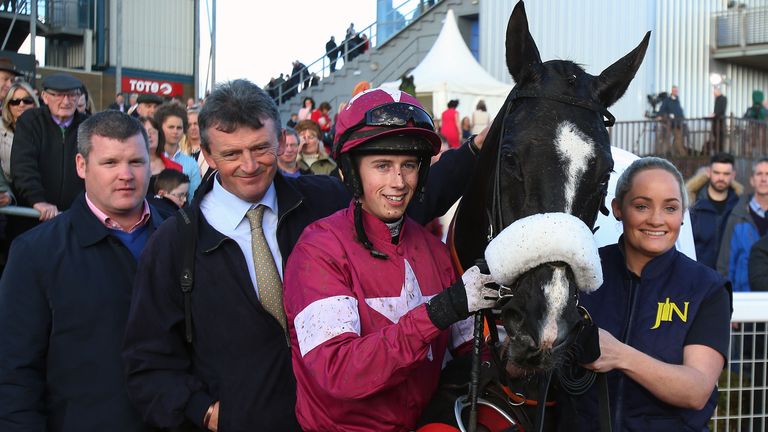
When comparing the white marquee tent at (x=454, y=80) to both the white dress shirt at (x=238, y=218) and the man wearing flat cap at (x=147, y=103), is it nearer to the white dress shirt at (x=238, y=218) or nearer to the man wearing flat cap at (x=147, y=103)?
the man wearing flat cap at (x=147, y=103)

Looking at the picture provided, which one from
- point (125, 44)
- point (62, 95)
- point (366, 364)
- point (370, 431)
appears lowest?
point (370, 431)

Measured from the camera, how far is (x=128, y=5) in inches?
934

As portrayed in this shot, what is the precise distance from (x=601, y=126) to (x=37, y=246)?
7.00 feet

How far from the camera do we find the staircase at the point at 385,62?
2373 cm

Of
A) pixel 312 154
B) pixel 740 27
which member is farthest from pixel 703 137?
pixel 312 154

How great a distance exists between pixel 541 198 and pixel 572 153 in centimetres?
17

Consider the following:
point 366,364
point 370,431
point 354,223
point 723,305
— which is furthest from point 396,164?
point 723,305

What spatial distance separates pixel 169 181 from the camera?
479 cm

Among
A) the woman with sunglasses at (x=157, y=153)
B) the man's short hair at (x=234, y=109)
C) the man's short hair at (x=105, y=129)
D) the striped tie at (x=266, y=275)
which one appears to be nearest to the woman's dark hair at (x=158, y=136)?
the woman with sunglasses at (x=157, y=153)

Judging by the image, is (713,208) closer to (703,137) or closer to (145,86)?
(703,137)

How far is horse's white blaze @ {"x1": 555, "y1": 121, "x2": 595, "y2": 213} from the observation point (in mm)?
2242

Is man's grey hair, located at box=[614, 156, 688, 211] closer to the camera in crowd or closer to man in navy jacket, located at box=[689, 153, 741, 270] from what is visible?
man in navy jacket, located at box=[689, 153, 741, 270]

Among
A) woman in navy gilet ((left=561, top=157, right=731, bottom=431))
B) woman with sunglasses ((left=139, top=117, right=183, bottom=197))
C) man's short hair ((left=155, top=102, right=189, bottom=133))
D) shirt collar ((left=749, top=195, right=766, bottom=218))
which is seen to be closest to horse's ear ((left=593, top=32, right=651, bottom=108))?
woman in navy gilet ((left=561, top=157, right=731, bottom=431))

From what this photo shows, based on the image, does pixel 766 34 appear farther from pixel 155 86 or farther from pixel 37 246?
pixel 37 246
